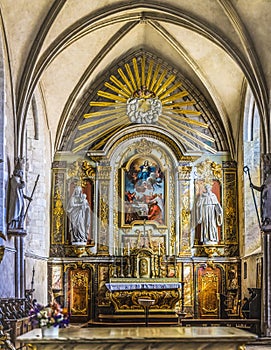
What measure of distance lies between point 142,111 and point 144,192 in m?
2.42

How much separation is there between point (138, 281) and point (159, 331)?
11067 millimetres

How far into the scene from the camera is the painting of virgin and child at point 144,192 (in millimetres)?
21719

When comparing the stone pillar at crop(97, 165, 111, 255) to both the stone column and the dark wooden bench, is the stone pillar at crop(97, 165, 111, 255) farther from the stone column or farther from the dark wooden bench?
the stone column

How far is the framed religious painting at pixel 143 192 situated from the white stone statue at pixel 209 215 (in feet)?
3.54

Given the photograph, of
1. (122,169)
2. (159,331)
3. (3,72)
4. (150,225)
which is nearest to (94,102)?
(122,169)

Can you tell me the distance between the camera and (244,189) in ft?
69.4

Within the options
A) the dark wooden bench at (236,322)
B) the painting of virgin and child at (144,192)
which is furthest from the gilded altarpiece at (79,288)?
the dark wooden bench at (236,322)

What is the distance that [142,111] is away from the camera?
22141 millimetres

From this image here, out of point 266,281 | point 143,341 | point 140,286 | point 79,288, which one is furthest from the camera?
point 79,288

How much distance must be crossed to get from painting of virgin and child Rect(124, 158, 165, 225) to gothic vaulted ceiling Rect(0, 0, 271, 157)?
121 cm

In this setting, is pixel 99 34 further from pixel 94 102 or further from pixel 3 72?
pixel 3 72

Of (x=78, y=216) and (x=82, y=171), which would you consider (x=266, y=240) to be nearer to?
(x=78, y=216)

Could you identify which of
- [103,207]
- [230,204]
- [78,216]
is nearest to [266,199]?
[230,204]

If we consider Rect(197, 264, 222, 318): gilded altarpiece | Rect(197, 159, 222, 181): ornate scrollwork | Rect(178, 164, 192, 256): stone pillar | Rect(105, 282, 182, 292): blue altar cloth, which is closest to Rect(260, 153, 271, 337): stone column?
Rect(105, 282, 182, 292): blue altar cloth
